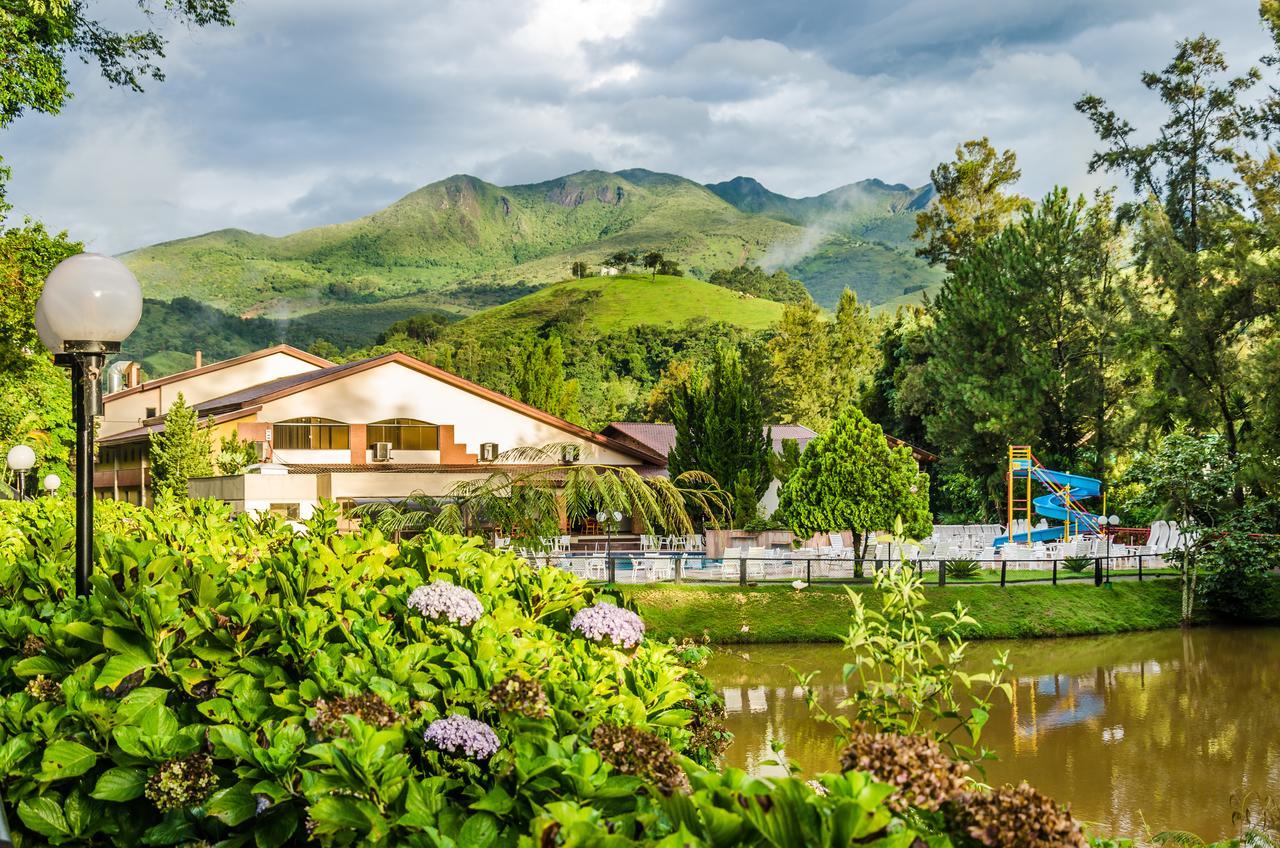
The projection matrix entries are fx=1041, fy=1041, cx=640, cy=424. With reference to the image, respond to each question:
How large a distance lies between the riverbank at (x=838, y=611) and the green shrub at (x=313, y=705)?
47.6ft

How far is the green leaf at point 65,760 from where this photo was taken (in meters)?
2.97

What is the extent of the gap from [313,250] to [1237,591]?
523 ft

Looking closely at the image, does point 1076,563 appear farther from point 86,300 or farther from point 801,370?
point 801,370

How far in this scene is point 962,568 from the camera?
21.5 metres

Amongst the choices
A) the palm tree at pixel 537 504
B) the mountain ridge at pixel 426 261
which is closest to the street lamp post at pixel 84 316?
the palm tree at pixel 537 504

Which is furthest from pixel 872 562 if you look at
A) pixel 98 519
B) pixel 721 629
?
pixel 98 519

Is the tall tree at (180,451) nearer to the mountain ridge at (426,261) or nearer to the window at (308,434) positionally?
the window at (308,434)

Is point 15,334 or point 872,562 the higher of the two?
point 15,334

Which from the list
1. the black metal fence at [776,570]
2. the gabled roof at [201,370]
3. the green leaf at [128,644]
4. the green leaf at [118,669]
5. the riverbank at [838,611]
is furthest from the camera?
the gabled roof at [201,370]

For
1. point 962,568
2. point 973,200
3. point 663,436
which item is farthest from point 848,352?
point 962,568

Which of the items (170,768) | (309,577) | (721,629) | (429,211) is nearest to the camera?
(170,768)

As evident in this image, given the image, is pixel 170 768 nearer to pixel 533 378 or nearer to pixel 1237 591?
pixel 1237 591

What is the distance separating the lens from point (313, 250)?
6442 inches

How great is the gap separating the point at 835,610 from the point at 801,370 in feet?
120
